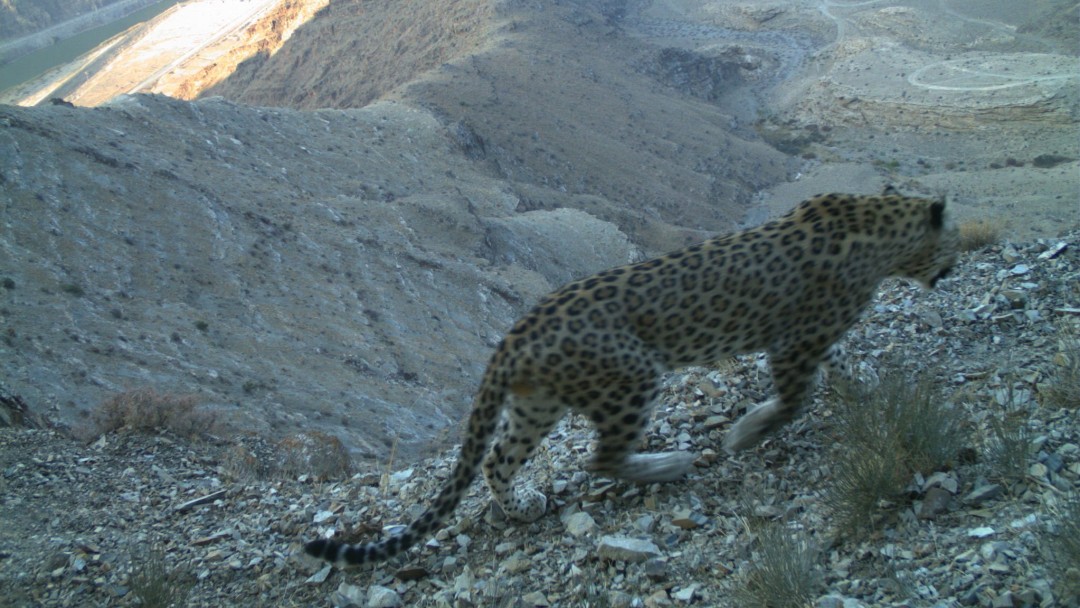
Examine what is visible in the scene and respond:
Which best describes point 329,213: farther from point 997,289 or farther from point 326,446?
point 997,289

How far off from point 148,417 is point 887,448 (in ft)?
27.4

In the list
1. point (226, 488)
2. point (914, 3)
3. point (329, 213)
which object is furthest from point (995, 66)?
point (226, 488)

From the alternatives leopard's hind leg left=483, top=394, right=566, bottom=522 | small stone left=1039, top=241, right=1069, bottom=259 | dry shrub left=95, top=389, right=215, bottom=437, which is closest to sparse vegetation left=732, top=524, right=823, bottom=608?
leopard's hind leg left=483, top=394, right=566, bottom=522

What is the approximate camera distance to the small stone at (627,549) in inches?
203

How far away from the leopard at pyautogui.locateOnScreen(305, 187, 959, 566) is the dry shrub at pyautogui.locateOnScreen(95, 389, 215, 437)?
516 centimetres

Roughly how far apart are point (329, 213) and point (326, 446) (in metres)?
14.7

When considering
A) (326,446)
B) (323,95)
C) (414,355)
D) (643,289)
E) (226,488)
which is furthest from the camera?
(323,95)

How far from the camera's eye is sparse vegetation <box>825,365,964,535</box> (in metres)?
4.93

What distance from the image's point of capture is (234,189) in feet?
79.3

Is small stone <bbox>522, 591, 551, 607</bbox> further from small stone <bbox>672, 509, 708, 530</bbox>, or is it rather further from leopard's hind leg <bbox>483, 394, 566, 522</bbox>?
small stone <bbox>672, 509, 708, 530</bbox>

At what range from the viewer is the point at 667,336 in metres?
5.80

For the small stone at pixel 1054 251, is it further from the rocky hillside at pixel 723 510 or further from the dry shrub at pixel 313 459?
the dry shrub at pixel 313 459

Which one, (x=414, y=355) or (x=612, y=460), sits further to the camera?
(x=414, y=355)

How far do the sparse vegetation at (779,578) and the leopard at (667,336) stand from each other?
1528 millimetres
